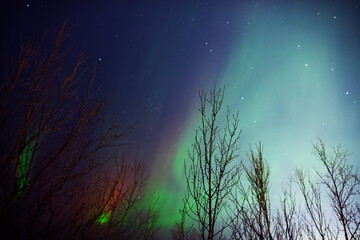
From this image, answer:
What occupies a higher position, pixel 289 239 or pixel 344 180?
pixel 344 180

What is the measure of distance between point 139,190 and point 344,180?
8319mm

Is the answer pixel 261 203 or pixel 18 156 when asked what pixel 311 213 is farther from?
pixel 18 156

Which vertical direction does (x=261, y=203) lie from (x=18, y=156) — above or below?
above

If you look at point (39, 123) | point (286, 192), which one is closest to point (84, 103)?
point (39, 123)

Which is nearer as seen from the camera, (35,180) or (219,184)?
(35,180)

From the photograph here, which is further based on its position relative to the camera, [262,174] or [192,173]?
[262,174]

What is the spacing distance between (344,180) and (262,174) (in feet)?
15.8

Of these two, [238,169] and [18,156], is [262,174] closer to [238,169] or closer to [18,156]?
[238,169]

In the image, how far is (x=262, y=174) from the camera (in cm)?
557

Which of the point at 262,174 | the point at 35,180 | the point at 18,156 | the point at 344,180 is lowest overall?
the point at 35,180

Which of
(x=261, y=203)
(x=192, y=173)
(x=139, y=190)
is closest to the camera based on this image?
(x=192, y=173)

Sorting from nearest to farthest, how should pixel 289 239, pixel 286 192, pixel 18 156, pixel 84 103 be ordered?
pixel 18 156
pixel 84 103
pixel 289 239
pixel 286 192

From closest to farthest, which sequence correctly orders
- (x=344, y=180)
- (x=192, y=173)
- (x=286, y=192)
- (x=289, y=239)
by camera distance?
(x=192, y=173)
(x=289, y=239)
(x=286, y=192)
(x=344, y=180)

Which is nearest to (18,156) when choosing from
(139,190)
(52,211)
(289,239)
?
(52,211)
